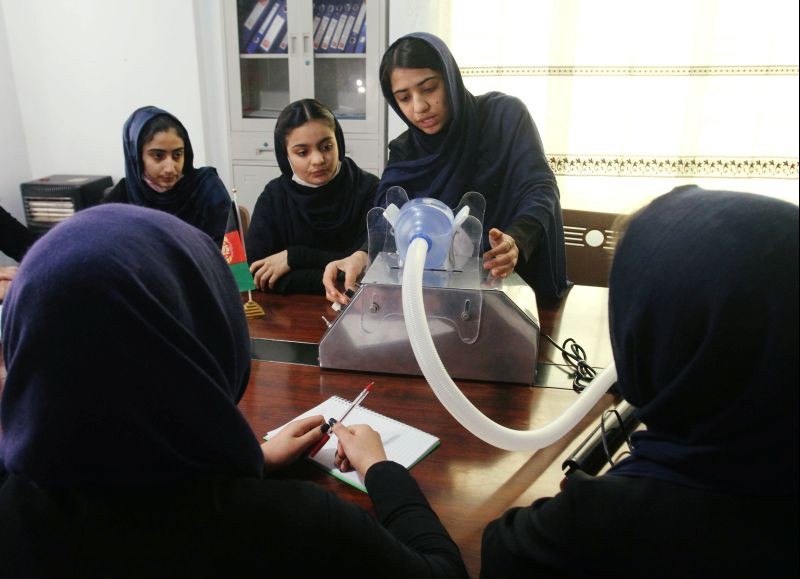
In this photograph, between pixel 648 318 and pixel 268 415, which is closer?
pixel 648 318

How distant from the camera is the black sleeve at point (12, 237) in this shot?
2111mm

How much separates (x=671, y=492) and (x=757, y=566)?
3.3 inches

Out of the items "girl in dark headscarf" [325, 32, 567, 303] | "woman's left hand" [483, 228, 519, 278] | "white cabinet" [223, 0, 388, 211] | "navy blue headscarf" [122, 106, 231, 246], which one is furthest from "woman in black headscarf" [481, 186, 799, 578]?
"white cabinet" [223, 0, 388, 211]

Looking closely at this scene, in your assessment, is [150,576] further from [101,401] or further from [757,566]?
[757,566]

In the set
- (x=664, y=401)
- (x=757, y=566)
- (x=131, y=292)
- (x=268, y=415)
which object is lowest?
(x=268, y=415)

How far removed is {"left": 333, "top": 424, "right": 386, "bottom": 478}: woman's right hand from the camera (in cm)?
81

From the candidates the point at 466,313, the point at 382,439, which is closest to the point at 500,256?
the point at 466,313

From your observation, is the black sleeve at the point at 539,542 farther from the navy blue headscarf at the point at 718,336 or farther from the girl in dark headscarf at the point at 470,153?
the girl in dark headscarf at the point at 470,153

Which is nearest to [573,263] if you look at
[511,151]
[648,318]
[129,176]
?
[511,151]

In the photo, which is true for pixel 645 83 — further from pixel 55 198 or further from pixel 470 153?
pixel 55 198

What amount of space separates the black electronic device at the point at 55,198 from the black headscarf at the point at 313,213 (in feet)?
4.68

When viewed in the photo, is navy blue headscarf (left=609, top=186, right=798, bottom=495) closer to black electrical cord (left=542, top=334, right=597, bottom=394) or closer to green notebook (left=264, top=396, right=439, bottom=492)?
green notebook (left=264, top=396, right=439, bottom=492)

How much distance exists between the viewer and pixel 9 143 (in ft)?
10.4

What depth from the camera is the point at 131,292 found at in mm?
511
